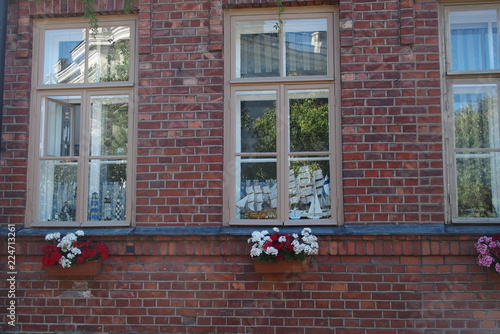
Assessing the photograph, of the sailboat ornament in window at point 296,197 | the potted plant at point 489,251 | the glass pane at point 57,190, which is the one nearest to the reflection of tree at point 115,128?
the glass pane at point 57,190

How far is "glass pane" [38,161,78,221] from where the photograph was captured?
4.99 m

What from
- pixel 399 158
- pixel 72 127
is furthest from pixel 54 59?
pixel 399 158

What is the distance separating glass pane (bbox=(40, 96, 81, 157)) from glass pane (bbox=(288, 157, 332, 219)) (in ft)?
7.41

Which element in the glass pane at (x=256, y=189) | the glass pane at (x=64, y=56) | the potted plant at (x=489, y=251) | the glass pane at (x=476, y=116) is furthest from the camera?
the glass pane at (x=64, y=56)

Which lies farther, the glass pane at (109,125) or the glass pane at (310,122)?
the glass pane at (109,125)

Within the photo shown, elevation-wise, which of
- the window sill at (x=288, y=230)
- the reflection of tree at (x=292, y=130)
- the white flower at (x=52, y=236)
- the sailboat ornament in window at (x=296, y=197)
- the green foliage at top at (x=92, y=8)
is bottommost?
the white flower at (x=52, y=236)

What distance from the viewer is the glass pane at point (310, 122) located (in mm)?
4801

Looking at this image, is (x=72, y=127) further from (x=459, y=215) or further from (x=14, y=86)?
(x=459, y=215)

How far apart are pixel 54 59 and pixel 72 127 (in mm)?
756

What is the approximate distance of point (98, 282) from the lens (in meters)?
4.68

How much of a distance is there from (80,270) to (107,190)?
82cm

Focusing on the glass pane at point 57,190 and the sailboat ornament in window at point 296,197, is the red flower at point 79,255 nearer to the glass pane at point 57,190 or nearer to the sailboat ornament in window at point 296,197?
the glass pane at point 57,190

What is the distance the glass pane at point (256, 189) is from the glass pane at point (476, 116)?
180 centimetres

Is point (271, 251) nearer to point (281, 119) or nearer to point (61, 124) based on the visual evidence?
point (281, 119)
